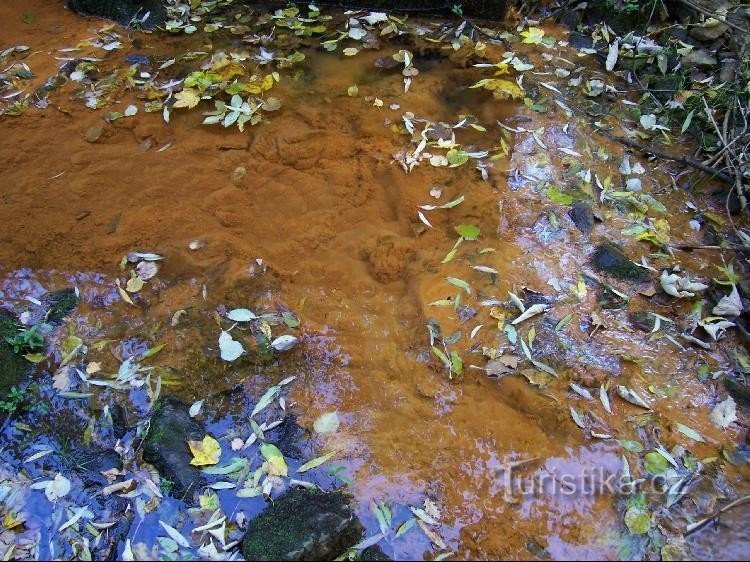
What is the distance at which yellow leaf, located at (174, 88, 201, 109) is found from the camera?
351cm

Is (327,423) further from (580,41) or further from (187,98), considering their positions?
(580,41)

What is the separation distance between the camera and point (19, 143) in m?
3.31

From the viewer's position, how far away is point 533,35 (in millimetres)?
4125

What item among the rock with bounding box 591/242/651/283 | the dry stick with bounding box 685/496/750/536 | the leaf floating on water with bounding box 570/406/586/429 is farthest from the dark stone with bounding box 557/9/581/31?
the dry stick with bounding box 685/496/750/536

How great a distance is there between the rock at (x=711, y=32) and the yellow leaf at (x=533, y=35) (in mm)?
1019

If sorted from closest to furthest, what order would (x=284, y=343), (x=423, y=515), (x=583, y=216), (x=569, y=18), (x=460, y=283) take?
(x=423, y=515) < (x=284, y=343) < (x=460, y=283) < (x=583, y=216) < (x=569, y=18)

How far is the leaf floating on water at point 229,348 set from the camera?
260 centimetres

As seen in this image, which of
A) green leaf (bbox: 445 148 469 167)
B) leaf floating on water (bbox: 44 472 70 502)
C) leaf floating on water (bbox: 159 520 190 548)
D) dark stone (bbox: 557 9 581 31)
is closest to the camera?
leaf floating on water (bbox: 159 520 190 548)

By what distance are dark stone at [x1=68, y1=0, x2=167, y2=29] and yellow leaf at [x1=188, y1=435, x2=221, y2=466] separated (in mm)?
3302

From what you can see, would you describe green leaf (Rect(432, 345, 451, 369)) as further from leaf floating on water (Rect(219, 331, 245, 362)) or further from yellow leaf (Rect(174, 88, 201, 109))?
yellow leaf (Rect(174, 88, 201, 109))

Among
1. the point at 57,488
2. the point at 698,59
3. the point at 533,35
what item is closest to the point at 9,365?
the point at 57,488

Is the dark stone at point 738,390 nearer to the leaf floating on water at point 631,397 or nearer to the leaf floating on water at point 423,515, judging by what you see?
the leaf floating on water at point 631,397

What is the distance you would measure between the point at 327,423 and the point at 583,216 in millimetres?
1738

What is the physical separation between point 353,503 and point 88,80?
126 inches
